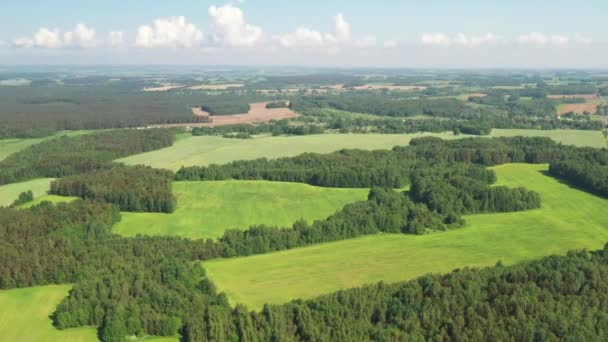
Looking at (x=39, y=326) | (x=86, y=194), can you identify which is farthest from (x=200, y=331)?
(x=86, y=194)

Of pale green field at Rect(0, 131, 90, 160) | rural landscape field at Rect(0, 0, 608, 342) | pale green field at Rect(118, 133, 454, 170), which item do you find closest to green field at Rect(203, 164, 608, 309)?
rural landscape field at Rect(0, 0, 608, 342)

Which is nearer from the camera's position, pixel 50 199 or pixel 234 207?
pixel 234 207

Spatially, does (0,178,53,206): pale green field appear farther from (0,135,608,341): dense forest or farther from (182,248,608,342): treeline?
(182,248,608,342): treeline

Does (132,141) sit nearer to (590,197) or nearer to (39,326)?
(39,326)

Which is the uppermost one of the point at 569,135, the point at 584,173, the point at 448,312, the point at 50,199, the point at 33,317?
the point at 569,135

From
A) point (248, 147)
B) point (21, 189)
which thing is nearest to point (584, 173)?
point (248, 147)

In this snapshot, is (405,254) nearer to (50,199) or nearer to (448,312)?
(448,312)

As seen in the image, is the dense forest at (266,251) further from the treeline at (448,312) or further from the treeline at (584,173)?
the treeline at (584,173)
